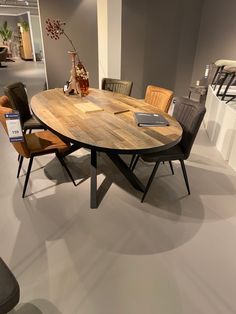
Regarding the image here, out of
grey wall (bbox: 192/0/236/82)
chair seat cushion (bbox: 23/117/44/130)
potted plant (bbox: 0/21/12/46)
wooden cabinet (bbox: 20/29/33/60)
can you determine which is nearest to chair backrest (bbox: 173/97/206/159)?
chair seat cushion (bbox: 23/117/44/130)

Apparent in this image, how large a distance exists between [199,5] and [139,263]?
523 cm

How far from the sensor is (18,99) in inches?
105

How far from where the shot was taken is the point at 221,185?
2.54 meters

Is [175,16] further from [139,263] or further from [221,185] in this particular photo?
[139,263]

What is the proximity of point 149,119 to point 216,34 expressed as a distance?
3.82 metres

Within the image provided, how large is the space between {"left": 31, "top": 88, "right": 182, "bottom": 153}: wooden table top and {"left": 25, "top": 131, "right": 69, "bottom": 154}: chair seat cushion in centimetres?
28

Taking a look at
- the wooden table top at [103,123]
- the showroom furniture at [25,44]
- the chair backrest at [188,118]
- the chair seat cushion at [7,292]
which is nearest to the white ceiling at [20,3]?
the showroom furniture at [25,44]

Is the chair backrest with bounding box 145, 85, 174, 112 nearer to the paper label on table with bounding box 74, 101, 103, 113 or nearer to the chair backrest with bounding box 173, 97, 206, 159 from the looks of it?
the chair backrest with bounding box 173, 97, 206, 159

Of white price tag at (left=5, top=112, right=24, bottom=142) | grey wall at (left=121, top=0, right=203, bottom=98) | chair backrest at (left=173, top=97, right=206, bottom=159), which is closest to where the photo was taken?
white price tag at (left=5, top=112, right=24, bottom=142)

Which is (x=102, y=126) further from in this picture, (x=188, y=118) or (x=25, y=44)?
(x=25, y=44)

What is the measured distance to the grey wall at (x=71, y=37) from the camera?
16.0ft

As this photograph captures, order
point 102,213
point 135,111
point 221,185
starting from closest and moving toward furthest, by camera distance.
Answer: point 102,213
point 135,111
point 221,185

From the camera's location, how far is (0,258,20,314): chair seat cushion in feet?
3.08

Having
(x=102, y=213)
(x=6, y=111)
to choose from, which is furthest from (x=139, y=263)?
(x=6, y=111)
